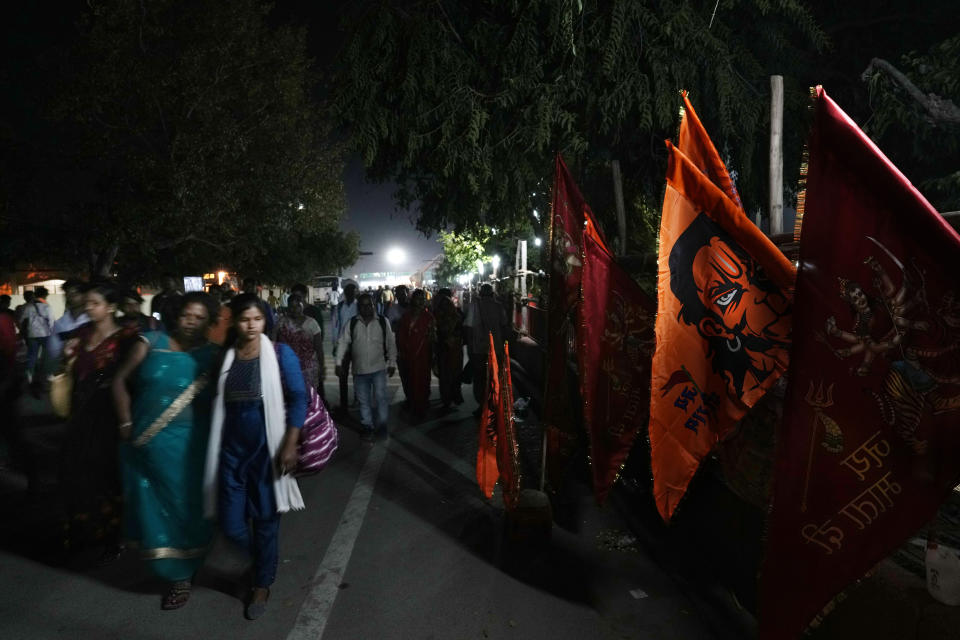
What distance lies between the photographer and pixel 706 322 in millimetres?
2678

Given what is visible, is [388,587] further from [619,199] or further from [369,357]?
[619,199]

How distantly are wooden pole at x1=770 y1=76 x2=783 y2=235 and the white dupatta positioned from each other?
127 inches

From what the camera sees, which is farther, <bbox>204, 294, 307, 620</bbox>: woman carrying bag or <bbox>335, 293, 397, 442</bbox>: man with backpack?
<bbox>335, 293, 397, 442</bbox>: man with backpack

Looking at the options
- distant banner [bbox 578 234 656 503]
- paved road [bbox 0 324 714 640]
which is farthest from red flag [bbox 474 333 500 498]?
distant banner [bbox 578 234 656 503]

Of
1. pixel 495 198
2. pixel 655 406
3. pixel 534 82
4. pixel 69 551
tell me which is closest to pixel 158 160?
pixel 495 198

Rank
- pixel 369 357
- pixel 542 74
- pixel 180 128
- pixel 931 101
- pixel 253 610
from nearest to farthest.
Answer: pixel 253 610
pixel 931 101
pixel 542 74
pixel 369 357
pixel 180 128

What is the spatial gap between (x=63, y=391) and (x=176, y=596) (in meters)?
1.85

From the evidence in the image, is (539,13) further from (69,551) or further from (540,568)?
(69,551)

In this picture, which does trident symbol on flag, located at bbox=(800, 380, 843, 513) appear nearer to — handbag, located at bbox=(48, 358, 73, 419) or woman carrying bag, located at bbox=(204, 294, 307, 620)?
woman carrying bag, located at bbox=(204, 294, 307, 620)

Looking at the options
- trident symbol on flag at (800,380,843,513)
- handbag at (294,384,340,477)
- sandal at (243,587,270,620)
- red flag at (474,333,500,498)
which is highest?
trident symbol on flag at (800,380,843,513)

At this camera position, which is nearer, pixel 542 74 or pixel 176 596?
pixel 176 596

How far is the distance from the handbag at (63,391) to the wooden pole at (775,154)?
196 inches

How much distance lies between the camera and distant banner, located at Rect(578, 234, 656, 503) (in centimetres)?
409

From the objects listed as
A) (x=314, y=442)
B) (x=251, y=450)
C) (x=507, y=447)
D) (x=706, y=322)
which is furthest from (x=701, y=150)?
(x=251, y=450)
